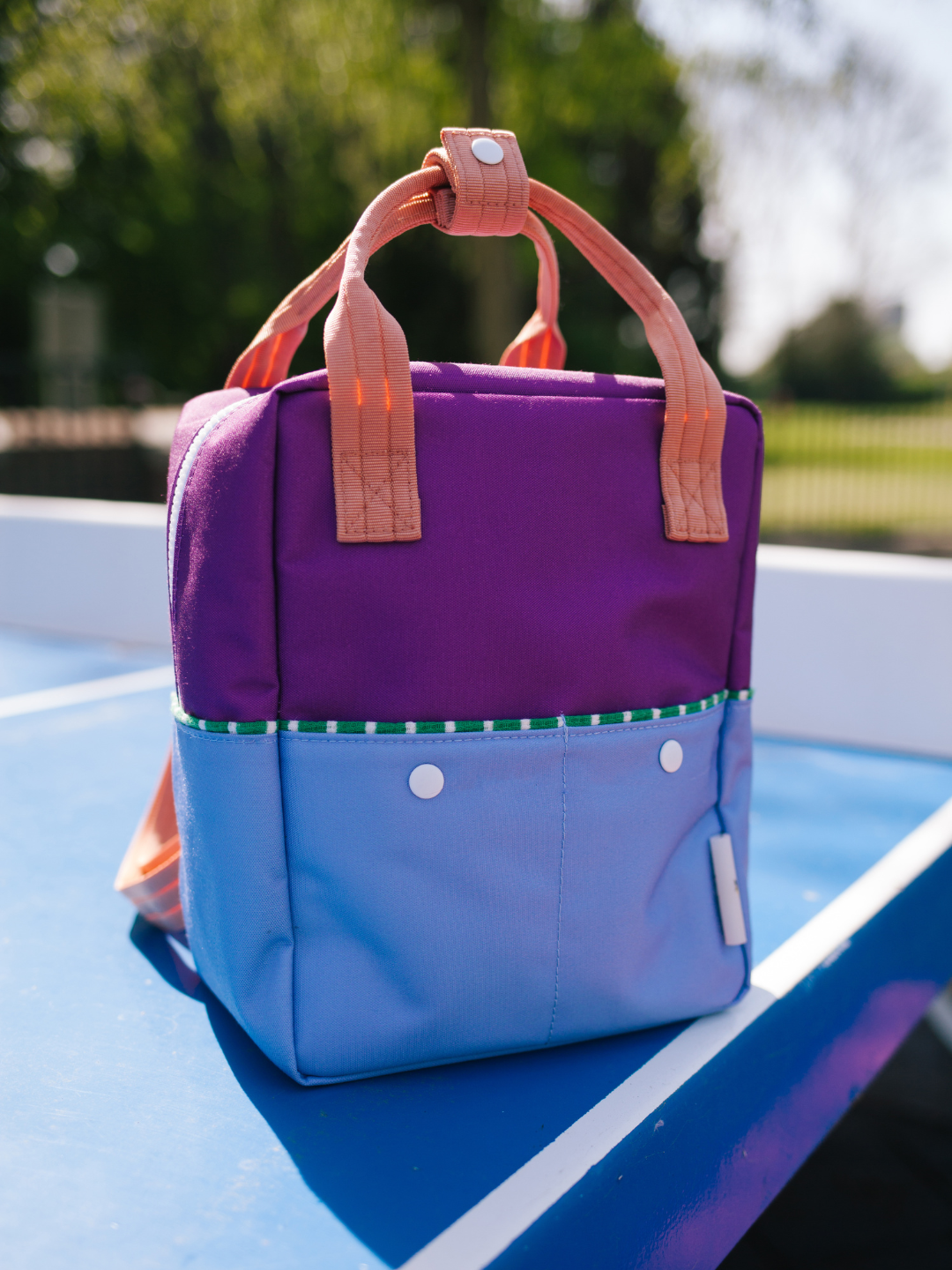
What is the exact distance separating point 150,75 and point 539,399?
8.35 m

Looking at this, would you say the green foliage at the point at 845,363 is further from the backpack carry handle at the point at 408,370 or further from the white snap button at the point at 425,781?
the white snap button at the point at 425,781

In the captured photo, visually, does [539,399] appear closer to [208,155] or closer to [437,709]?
[437,709]

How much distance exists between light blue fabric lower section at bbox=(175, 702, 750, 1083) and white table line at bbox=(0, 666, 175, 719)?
1.14 meters

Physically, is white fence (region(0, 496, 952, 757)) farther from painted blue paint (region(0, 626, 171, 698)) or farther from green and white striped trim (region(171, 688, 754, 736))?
painted blue paint (region(0, 626, 171, 698))

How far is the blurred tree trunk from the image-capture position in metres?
5.64

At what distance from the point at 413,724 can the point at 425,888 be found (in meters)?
0.12

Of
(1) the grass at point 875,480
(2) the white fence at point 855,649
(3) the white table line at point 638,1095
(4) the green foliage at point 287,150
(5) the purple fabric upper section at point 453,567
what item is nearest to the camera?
(3) the white table line at point 638,1095

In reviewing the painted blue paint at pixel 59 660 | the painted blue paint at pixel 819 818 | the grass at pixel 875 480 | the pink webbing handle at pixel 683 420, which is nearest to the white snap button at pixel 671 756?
the pink webbing handle at pixel 683 420

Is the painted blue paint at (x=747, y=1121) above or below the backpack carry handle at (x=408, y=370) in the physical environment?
below

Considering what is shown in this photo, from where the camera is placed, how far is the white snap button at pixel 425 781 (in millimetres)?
730

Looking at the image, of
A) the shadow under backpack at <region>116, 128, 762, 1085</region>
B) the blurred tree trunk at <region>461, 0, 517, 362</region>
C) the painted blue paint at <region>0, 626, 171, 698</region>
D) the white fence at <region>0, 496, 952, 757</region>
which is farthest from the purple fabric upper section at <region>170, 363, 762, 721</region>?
the blurred tree trunk at <region>461, 0, 517, 362</region>

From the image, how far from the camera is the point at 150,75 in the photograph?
25.3ft

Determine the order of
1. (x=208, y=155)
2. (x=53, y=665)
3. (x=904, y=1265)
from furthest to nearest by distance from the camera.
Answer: (x=208, y=155)
(x=53, y=665)
(x=904, y=1265)

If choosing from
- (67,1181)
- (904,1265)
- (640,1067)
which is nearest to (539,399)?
(640,1067)
